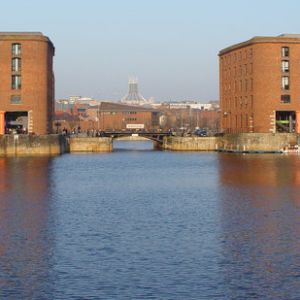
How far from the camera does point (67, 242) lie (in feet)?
139

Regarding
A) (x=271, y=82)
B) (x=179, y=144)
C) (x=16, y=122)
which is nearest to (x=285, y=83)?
(x=271, y=82)

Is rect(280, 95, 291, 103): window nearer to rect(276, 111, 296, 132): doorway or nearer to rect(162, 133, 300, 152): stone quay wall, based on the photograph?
rect(276, 111, 296, 132): doorway

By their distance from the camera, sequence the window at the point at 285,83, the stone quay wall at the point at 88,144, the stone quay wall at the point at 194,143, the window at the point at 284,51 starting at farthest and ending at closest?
the stone quay wall at the point at 194,143
the stone quay wall at the point at 88,144
the window at the point at 285,83
the window at the point at 284,51

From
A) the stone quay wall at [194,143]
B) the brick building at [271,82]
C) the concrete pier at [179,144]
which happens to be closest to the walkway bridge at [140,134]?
the stone quay wall at [194,143]

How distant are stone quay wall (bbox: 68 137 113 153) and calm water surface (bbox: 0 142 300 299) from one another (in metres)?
94.2

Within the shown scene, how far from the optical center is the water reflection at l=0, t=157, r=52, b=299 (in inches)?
1303

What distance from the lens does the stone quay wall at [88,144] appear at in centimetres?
17400

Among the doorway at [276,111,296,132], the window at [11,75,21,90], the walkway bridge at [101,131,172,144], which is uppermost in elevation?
the window at [11,75,21,90]

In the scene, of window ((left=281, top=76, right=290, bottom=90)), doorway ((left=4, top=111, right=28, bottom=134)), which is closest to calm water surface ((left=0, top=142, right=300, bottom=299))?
doorway ((left=4, top=111, right=28, bottom=134))

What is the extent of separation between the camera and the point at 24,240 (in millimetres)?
43062

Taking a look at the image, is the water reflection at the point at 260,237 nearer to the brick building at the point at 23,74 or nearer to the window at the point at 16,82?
the brick building at the point at 23,74

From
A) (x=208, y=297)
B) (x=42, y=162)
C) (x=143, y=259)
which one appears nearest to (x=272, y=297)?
(x=208, y=297)

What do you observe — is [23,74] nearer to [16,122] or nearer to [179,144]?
[16,122]

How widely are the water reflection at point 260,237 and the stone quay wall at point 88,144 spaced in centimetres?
9234
